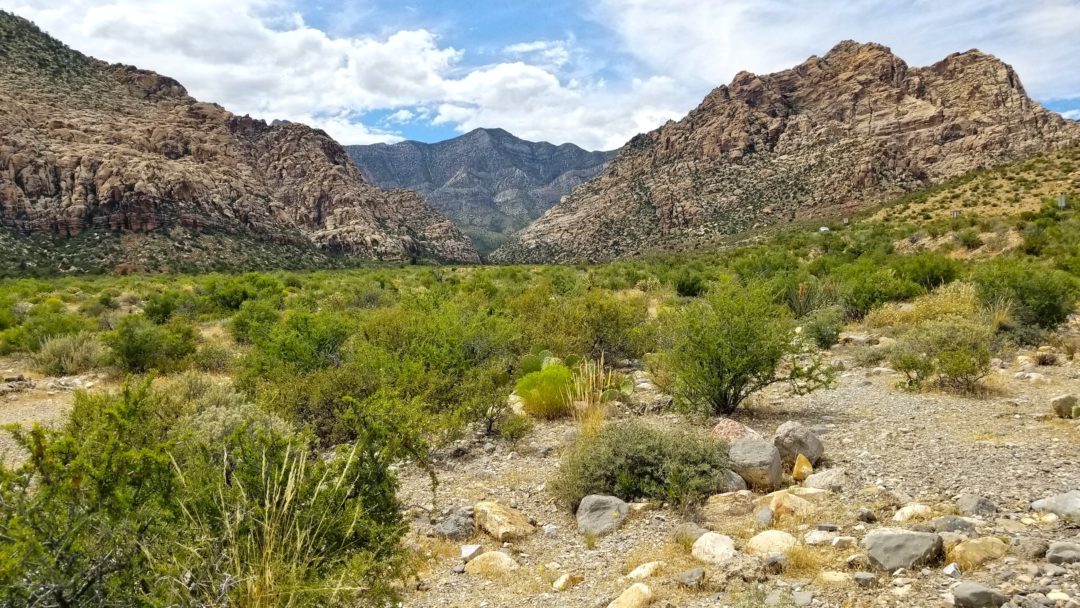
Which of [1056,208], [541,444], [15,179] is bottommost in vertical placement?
[541,444]

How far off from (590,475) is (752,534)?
71.0 inches

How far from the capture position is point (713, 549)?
182 inches

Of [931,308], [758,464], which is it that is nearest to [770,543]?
[758,464]

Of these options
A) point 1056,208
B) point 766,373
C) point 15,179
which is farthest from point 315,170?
point 766,373

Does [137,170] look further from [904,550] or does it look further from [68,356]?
[904,550]

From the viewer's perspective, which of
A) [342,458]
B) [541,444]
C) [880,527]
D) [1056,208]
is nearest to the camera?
[342,458]

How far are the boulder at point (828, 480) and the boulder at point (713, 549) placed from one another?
160 cm

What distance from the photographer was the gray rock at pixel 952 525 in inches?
169

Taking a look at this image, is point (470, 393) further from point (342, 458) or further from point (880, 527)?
point (880, 527)

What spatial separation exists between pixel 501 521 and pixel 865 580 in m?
3.10

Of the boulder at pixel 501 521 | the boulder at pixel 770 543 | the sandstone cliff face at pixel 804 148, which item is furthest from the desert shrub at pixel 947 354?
the sandstone cliff face at pixel 804 148

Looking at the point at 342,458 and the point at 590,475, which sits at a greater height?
the point at 342,458

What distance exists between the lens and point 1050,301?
12.6 m

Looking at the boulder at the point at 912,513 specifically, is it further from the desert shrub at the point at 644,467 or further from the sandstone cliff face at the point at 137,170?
the sandstone cliff face at the point at 137,170
